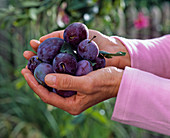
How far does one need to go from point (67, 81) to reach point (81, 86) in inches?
1.8

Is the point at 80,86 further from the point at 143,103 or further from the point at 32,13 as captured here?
the point at 32,13

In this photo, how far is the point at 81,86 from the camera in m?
0.62

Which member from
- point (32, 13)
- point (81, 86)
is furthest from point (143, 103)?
point (32, 13)

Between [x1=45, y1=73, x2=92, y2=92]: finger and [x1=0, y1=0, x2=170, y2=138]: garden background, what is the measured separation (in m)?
0.42

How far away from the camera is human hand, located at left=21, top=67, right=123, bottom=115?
0.60 meters

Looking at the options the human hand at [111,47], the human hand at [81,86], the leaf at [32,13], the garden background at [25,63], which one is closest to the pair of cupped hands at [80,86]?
the human hand at [81,86]

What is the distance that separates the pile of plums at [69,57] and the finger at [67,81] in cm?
3

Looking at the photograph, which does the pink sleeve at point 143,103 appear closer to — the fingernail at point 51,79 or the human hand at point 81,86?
the human hand at point 81,86

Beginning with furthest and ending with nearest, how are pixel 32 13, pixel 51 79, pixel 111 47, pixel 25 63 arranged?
1. pixel 25 63
2. pixel 32 13
3. pixel 111 47
4. pixel 51 79

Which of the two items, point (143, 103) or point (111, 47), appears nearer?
point (143, 103)

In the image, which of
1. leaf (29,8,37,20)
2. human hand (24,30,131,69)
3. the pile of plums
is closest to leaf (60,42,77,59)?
the pile of plums

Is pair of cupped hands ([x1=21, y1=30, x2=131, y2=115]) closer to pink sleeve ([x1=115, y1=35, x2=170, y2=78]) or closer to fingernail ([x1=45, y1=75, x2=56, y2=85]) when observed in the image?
fingernail ([x1=45, y1=75, x2=56, y2=85])

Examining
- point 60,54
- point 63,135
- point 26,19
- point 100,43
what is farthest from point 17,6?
point 63,135

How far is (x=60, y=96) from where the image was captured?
699mm
